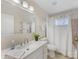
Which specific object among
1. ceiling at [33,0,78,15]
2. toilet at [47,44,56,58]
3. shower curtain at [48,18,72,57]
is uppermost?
ceiling at [33,0,78,15]

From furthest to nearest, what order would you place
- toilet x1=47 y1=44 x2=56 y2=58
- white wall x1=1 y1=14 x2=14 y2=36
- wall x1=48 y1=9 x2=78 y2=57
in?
toilet x1=47 y1=44 x2=56 y2=58 < wall x1=48 y1=9 x2=78 y2=57 < white wall x1=1 y1=14 x2=14 y2=36

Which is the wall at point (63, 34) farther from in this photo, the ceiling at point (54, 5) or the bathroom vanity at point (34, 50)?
the bathroom vanity at point (34, 50)

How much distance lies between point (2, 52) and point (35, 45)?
527 mm

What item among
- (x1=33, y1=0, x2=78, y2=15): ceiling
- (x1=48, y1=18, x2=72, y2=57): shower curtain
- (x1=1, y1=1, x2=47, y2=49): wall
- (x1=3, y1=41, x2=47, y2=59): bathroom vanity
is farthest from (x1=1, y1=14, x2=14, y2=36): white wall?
(x1=48, y1=18, x2=72, y2=57): shower curtain

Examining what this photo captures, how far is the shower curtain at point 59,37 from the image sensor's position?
129 cm

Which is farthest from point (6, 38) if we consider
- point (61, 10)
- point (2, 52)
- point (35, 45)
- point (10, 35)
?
point (61, 10)

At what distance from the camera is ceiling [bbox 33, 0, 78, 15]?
1164 mm

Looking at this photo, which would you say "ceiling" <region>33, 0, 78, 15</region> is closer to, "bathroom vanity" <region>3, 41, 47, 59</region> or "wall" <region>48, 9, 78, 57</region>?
"wall" <region>48, 9, 78, 57</region>

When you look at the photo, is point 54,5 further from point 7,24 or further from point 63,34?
point 7,24

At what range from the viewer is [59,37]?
135 centimetres

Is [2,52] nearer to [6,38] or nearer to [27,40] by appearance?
[6,38]

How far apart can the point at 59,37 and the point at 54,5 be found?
56 centimetres

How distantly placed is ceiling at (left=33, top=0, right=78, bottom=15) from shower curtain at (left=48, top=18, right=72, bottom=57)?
17 cm

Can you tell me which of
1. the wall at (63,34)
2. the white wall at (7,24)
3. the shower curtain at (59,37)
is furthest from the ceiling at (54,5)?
the white wall at (7,24)
